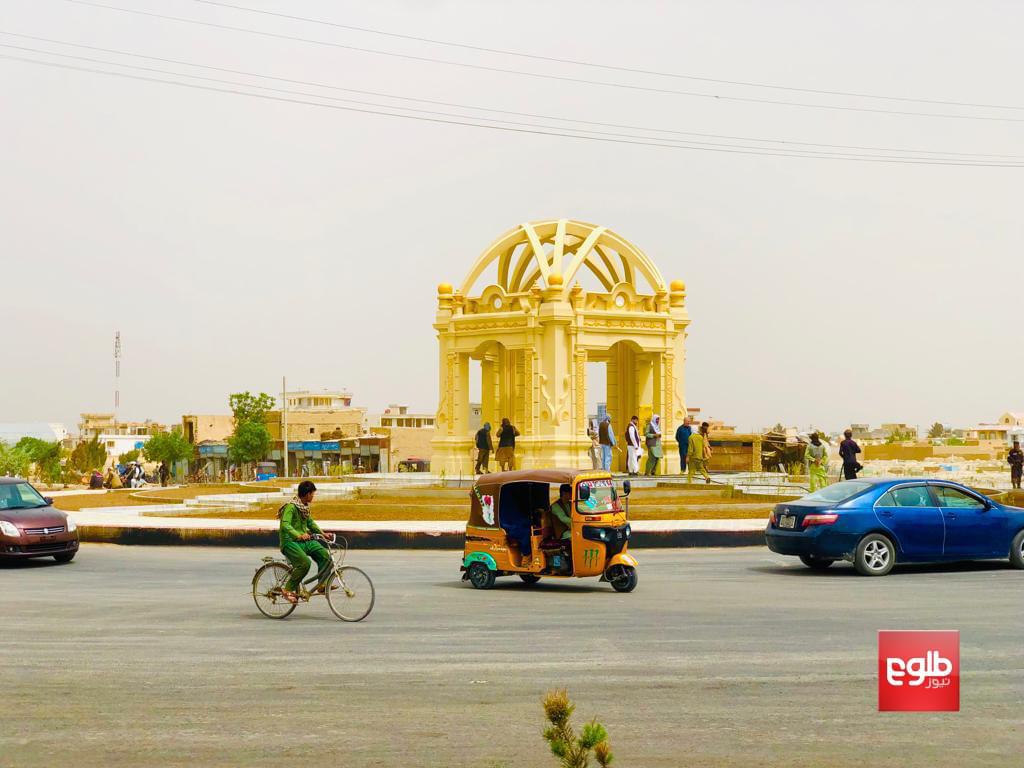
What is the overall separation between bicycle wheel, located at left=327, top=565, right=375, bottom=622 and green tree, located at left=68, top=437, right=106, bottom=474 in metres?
64.9

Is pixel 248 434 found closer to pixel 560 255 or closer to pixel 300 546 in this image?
pixel 560 255

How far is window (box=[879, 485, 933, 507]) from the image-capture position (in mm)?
18375

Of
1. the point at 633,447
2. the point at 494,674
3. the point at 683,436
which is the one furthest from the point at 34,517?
the point at 683,436

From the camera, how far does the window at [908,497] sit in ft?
60.3

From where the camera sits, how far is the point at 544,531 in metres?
16.7

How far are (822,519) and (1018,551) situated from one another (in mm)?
3313

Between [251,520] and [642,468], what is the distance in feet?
50.5

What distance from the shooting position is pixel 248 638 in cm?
1207

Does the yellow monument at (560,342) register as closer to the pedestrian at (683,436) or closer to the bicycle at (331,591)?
the pedestrian at (683,436)

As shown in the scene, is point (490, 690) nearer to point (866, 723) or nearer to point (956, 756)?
point (866, 723)

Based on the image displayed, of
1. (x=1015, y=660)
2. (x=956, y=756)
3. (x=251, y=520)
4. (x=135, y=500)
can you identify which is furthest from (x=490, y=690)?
(x=135, y=500)

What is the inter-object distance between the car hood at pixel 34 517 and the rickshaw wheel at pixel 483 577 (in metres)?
8.49

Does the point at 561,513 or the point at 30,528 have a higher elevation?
the point at 561,513

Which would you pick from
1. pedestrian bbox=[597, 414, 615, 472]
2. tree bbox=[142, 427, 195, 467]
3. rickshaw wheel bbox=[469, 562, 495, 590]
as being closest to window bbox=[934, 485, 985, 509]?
rickshaw wheel bbox=[469, 562, 495, 590]
